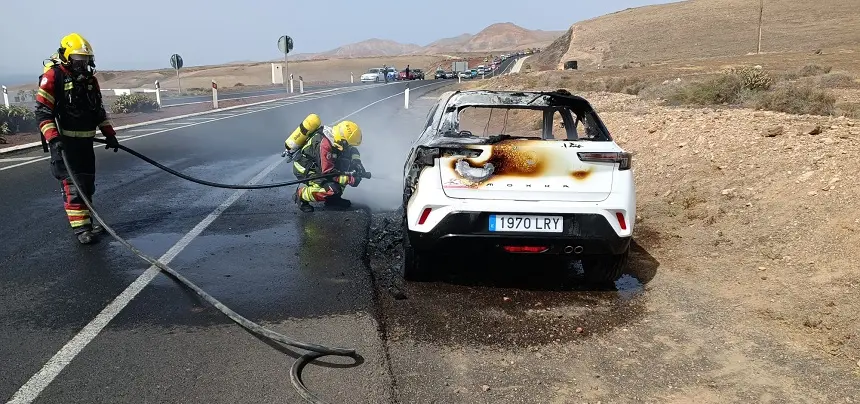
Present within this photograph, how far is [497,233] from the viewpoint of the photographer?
4.34 m

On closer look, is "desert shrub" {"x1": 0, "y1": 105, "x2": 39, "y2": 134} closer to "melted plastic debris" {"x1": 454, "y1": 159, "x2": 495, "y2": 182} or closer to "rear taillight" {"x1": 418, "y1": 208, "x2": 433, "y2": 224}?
"rear taillight" {"x1": 418, "y1": 208, "x2": 433, "y2": 224}

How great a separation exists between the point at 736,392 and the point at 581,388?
30.9 inches

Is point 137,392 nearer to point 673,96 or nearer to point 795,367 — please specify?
point 795,367

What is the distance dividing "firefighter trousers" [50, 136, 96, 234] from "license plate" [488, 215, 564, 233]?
13.2 ft

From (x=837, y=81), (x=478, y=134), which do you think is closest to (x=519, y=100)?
(x=478, y=134)

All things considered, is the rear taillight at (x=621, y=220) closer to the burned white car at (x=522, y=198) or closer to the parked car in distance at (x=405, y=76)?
the burned white car at (x=522, y=198)

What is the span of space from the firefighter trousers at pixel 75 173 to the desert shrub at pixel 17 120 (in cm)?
1218

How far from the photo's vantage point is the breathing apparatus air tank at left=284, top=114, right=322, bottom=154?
24.1 feet

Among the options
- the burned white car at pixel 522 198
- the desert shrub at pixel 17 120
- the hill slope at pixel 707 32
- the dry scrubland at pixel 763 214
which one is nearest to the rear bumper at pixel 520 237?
the burned white car at pixel 522 198

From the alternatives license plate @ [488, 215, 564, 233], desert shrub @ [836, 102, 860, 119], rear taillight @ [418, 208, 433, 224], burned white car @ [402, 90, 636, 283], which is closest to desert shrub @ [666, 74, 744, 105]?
desert shrub @ [836, 102, 860, 119]

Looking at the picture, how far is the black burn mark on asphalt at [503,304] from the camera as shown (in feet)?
13.0

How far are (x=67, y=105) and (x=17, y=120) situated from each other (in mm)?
13484

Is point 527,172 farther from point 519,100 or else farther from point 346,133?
point 346,133

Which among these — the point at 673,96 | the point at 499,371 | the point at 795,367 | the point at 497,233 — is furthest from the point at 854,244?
the point at 673,96
